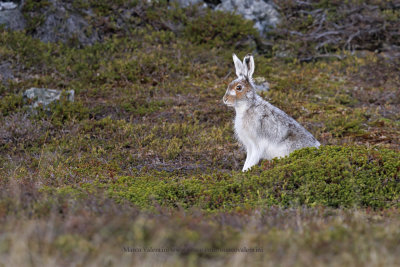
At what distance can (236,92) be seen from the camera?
34.9 feet

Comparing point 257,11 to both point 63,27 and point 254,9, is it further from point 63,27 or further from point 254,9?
point 63,27

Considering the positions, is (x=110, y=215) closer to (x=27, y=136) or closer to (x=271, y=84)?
(x=27, y=136)

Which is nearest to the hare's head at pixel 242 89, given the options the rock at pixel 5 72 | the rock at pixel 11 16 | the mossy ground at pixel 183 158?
the mossy ground at pixel 183 158

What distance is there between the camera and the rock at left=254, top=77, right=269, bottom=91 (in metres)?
15.7

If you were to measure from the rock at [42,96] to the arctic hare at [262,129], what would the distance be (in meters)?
5.79

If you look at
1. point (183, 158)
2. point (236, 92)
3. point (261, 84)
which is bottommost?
point (183, 158)

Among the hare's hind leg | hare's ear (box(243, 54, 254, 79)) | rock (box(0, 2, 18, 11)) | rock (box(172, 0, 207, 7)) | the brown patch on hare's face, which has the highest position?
rock (box(0, 2, 18, 11))

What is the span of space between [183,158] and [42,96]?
17.0 feet

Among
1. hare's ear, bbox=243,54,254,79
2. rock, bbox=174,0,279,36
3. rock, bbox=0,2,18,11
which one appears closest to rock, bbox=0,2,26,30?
rock, bbox=0,2,18,11

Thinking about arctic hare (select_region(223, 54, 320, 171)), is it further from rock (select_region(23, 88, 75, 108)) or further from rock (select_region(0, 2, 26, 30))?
rock (select_region(0, 2, 26, 30))

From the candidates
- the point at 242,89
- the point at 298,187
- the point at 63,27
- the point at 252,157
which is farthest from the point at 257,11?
the point at 298,187

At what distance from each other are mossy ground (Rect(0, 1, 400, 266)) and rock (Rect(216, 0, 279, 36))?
68.5 inches

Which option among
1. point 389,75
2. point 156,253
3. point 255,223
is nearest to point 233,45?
point 389,75

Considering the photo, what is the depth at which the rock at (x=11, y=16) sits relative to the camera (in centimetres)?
1667
